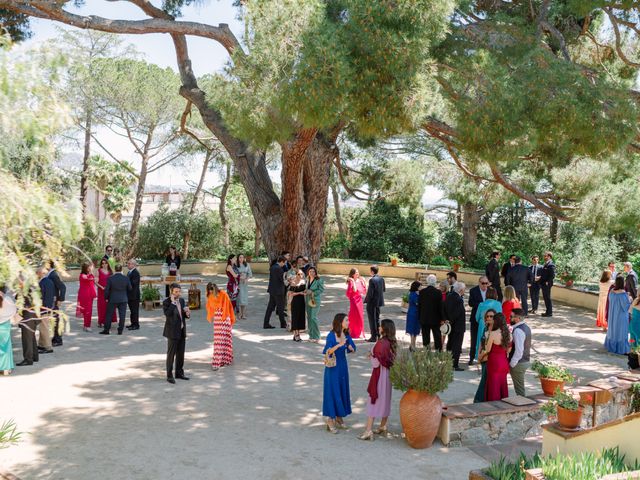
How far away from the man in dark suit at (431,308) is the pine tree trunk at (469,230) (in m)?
15.7

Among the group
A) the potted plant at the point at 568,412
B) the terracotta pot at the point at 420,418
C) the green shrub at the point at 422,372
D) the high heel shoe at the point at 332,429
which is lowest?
the high heel shoe at the point at 332,429

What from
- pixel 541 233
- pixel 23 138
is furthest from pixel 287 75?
pixel 541 233

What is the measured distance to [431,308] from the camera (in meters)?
10.5

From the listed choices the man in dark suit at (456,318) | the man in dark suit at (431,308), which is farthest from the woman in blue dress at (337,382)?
the man in dark suit at (431,308)

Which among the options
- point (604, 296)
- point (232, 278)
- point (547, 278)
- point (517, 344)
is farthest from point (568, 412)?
point (547, 278)

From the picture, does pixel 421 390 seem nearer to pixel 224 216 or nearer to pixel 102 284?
pixel 102 284

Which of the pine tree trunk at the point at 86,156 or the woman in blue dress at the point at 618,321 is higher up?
the pine tree trunk at the point at 86,156

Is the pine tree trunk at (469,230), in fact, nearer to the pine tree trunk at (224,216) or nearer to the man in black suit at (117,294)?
the pine tree trunk at (224,216)

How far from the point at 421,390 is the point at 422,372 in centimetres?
21

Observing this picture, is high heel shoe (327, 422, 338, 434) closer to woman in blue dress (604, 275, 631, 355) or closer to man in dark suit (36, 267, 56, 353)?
man in dark suit (36, 267, 56, 353)

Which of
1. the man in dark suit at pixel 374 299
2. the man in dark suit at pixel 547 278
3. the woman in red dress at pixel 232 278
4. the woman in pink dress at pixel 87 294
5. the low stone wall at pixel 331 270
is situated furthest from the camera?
the low stone wall at pixel 331 270

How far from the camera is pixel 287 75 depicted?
30.0 ft

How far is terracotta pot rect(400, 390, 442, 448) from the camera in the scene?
6879 mm

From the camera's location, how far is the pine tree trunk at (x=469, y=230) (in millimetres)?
25828
